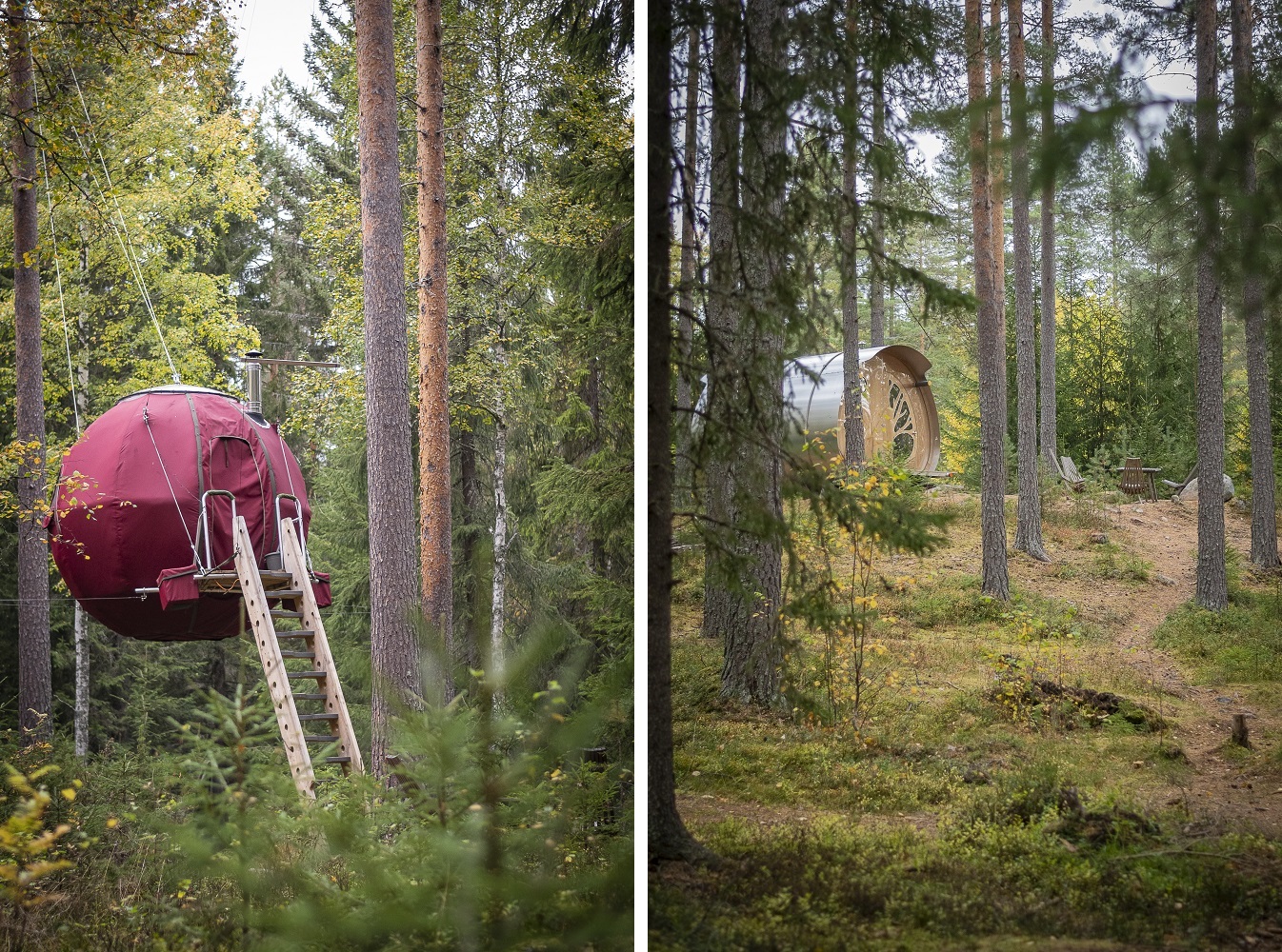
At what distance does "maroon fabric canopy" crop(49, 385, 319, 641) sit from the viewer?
1640 millimetres

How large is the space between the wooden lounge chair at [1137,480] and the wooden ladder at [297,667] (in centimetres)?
174

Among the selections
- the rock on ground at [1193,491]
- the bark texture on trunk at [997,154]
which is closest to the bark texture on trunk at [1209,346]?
the rock on ground at [1193,491]

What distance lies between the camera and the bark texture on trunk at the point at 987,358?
178cm

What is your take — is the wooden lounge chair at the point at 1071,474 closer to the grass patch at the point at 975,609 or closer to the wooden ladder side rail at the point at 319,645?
the grass patch at the point at 975,609

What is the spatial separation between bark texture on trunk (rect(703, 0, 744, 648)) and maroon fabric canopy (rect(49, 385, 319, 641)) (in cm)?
104

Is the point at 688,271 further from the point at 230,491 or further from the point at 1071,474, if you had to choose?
the point at 230,491

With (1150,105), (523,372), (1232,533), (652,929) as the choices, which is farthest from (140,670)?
(1150,105)

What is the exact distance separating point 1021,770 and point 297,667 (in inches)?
73.5

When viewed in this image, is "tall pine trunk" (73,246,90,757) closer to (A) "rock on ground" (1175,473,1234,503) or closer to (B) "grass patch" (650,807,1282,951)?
(B) "grass patch" (650,807,1282,951)

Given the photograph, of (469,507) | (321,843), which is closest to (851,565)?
(321,843)

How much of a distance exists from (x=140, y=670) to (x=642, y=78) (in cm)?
173

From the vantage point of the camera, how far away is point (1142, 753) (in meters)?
1.56

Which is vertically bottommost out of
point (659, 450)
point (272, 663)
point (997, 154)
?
point (272, 663)

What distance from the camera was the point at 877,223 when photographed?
1.92m
